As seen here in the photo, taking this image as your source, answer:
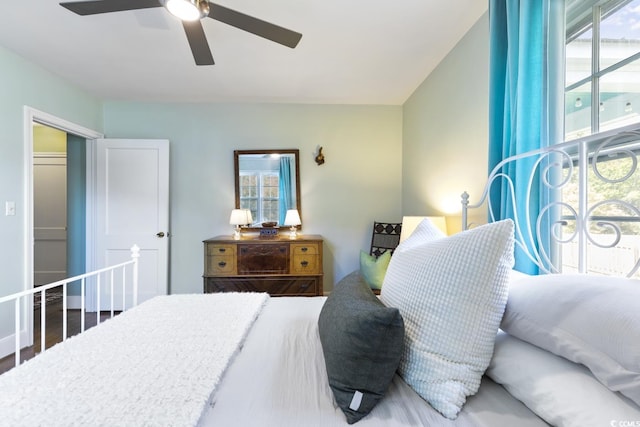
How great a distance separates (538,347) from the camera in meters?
0.70

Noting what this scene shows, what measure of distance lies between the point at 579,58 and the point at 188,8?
180 cm

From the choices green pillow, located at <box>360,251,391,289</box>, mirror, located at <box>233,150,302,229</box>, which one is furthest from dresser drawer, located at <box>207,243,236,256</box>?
green pillow, located at <box>360,251,391,289</box>

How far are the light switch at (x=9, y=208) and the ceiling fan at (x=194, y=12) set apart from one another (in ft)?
5.68

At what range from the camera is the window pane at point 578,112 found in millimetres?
1155

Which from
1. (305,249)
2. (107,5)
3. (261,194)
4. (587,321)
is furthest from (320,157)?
(587,321)

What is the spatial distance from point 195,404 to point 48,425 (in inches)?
11.6

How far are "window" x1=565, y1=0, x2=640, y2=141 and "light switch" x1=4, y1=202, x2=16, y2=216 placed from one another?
371cm

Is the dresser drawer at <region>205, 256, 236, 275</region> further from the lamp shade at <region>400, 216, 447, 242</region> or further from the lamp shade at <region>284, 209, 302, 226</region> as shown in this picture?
the lamp shade at <region>400, 216, 447, 242</region>

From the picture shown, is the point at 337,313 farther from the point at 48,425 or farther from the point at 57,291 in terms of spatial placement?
the point at 57,291

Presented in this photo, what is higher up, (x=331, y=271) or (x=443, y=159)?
(x=443, y=159)

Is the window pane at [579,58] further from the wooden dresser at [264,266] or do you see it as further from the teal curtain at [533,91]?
the wooden dresser at [264,266]

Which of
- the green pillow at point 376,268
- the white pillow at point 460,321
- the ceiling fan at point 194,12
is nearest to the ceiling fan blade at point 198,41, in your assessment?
the ceiling fan at point 194,12

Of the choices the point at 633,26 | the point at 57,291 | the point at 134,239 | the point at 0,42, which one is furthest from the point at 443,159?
the point at 57,291

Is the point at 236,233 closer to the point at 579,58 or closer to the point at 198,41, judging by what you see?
the point at 198,41
